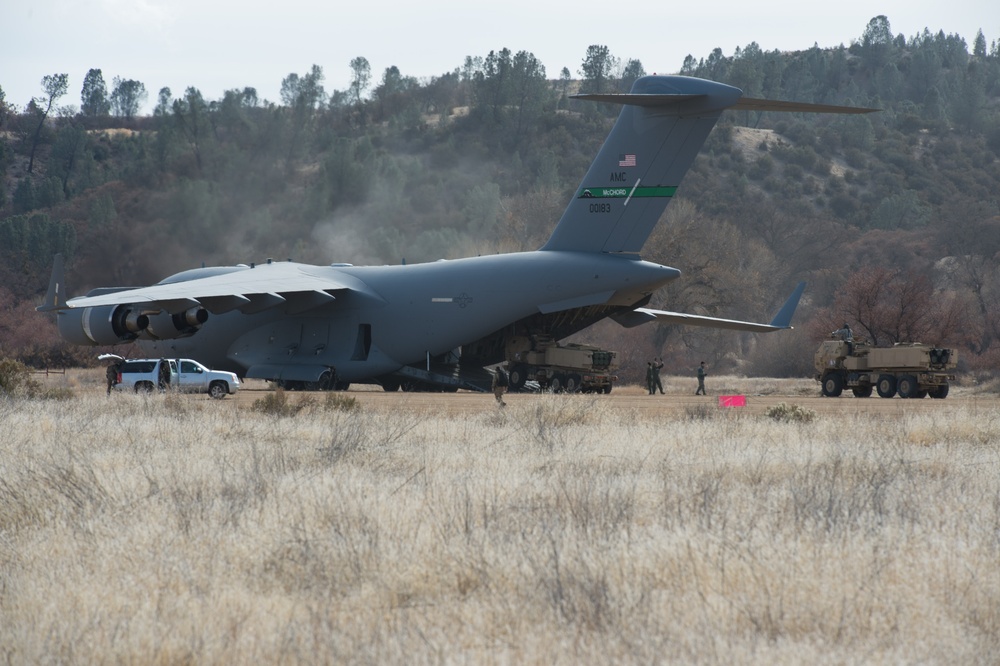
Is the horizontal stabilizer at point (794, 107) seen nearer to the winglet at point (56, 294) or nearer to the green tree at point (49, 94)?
the winglet at point (56, 294)

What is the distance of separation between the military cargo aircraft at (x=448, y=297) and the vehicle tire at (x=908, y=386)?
409 centimetres

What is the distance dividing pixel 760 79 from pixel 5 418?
135813mm

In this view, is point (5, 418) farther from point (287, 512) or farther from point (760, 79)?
point (760, 79)

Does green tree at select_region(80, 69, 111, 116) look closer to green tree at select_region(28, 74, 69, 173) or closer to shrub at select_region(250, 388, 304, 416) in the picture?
green tree at select_region(28, 74, 69, 173)

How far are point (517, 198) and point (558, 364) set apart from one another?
1940 inches

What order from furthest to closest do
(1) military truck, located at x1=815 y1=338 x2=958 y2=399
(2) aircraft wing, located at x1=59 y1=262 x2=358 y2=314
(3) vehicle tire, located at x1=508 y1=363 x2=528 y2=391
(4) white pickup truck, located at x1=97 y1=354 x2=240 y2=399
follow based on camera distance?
(3) vehicle tire, located at x1=508 y1=363 x2=528 y2=391 → (1) military truck, located at x1=815 y1=338 x2=958 y2=399 → (4) white pickup truck, located at x1=97 y1=354 x2=240 y2=399 → (2) aircraft wing, located at x1=59 y1=262 x2=358 y2=314

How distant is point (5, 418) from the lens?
18.2 metres

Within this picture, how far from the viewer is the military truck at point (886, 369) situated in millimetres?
32312

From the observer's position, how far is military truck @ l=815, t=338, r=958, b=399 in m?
32.3

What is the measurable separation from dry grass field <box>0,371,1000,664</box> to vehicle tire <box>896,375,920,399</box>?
59.9 feet

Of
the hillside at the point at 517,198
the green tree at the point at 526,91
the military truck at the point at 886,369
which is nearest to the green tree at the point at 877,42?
the hillside at the point at 517,198

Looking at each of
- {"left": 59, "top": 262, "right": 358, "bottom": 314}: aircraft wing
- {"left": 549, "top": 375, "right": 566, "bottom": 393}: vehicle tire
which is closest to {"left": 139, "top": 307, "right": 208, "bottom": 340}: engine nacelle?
{"left": 59, "top": 262, "right": 358, "bottom": 314}: aircraft wing

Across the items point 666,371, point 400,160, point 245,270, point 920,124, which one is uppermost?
point 920,124

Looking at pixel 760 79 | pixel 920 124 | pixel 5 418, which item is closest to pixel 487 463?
pixel 5 418
